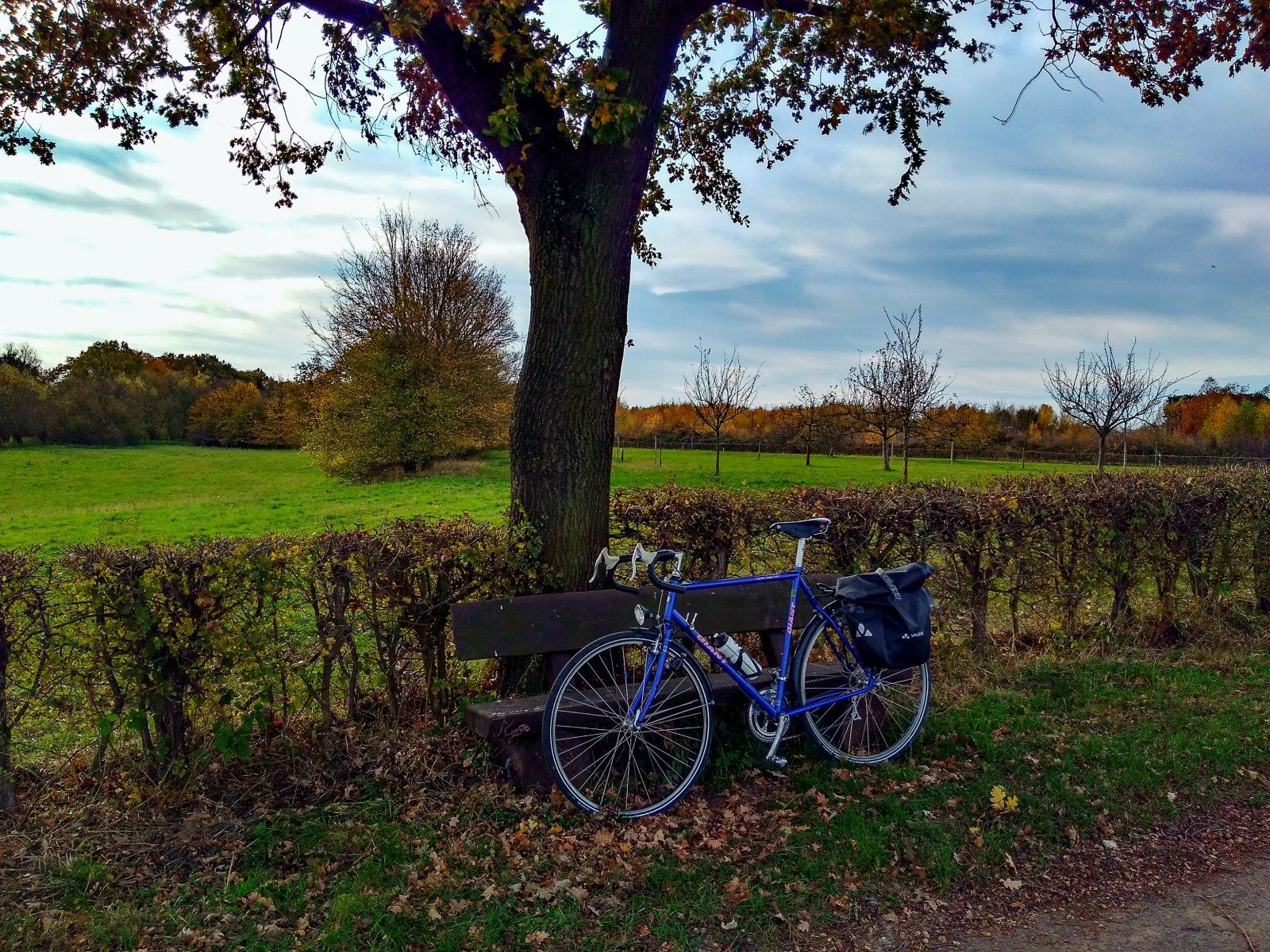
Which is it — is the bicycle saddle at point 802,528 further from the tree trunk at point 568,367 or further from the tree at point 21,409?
the tree at point 21,409

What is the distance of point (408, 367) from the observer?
31.8 m

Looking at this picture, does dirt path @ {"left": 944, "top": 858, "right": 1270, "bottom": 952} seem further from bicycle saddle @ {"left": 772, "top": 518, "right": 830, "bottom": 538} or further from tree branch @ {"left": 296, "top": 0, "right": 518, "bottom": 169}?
tree branch @ {"left": 296, "top": 0, "right": 518, "bottom": 169}

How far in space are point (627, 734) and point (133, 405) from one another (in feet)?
218

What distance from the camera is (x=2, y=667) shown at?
12.7 feet

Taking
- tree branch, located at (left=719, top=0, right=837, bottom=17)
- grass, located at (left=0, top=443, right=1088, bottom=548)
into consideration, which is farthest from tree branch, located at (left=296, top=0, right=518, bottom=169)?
grass, located at (left=0, top=443, right=1088, bottom=548)

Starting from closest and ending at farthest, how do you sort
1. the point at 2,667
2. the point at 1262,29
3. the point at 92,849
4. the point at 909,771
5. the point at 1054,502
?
the point at 92,849
the point at 2,667
the point at 909,771
the point at 1262,29
the point at 1054,502

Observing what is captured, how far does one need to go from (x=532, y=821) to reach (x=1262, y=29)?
7716 millimetres

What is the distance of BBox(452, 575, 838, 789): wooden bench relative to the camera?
13.4 feet

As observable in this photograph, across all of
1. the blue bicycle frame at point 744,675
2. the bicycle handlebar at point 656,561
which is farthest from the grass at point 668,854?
the bicycle handlebar at point 656,561

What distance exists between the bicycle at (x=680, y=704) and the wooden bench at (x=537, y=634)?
0.17m

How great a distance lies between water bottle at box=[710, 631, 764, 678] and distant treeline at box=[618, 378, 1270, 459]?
43174mm

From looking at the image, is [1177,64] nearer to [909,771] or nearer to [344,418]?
[909,771]

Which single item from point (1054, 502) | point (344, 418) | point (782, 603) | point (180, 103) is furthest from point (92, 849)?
point (344, 418)

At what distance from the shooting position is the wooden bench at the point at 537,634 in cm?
409
